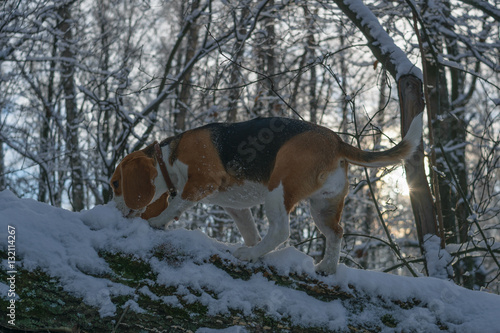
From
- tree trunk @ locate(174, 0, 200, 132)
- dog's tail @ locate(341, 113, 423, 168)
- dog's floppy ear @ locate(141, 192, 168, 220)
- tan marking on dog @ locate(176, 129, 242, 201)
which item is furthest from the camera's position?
tree trunk @ locate(174, 0, 200, 132)

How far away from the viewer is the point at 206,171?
3678 mm

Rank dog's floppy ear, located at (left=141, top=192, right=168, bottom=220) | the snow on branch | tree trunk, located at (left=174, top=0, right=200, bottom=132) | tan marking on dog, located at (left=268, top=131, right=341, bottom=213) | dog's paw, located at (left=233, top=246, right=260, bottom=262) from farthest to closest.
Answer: tree trunk, located at (left=174, top=0, right=200, bottom=132) → the snow on branch → dog's floppy ear, located at (left=141, top=192, right=168, bottom=220) → tan marking on dog, located at (left=268, top=131, right=341, bottom=213) → dog's paw, located at (left=233, top=246, right=260, bottom=262)

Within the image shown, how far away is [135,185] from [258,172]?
0.91m

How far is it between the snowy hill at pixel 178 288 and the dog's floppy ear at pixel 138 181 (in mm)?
488

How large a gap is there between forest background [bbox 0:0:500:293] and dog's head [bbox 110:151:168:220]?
145 centimetres

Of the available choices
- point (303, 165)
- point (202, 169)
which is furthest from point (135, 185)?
point (303, 165)

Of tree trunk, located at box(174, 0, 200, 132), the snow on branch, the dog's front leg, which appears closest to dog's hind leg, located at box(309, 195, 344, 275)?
the dog's front leg

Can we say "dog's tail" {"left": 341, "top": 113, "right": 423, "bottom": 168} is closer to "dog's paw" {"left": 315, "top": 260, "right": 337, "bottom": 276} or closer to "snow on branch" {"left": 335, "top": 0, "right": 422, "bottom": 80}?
"dog's paw" {"left": 315, "top": 260, "right": 337, "bottom": 276}

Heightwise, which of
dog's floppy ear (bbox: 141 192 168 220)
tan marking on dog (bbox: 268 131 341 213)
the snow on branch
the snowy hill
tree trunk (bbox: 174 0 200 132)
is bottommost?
the snowy hill

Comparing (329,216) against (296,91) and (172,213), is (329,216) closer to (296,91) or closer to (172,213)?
(172,213)

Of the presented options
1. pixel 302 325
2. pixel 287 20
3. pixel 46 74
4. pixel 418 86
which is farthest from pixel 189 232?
pixel 46 74

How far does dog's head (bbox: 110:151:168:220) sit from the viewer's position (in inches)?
142

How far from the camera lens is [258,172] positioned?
364 centimetres

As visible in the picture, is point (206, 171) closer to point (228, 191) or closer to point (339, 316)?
point (228, 191)
